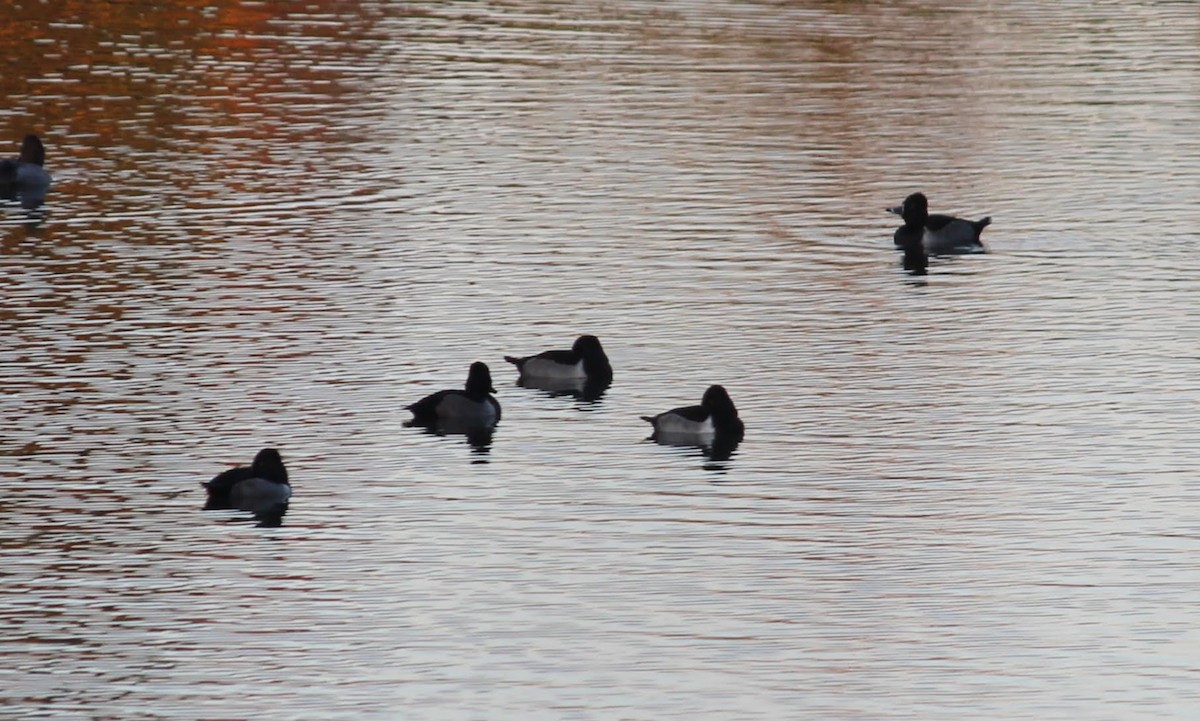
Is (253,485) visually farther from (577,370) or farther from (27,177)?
(27,177)

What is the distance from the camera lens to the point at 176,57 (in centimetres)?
6481

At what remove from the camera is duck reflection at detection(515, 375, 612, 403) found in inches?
1173

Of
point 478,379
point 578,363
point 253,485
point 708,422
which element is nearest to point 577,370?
point 578,363

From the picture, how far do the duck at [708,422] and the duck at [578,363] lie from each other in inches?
104

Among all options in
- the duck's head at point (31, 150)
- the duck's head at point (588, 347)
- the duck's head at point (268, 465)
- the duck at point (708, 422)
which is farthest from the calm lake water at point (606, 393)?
the duck's head at point (31, 150)

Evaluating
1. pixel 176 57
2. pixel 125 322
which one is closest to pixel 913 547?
pixel 125 322

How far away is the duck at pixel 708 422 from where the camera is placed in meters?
27.0

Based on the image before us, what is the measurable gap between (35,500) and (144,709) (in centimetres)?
662

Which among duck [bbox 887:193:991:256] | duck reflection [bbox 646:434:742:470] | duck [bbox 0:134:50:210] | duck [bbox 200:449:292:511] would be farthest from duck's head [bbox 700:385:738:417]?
duck [bbox 0:134:50:210]

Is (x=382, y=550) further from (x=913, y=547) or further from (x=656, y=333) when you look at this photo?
(x=656, y=333)

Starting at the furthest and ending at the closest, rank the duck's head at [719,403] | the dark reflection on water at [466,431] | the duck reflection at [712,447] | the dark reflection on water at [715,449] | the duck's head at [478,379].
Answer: the duck's head at [478,379]
the dark reflection on water at [466,431]
the duck's head at [719,403]
the duck reflection at [712,447]
the dark reflection on water at [715,449]

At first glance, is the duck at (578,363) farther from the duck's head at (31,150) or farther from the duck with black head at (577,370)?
the duck's head at (31,150)

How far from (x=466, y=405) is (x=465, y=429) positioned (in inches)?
11.9

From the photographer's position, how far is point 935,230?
40.7 m
